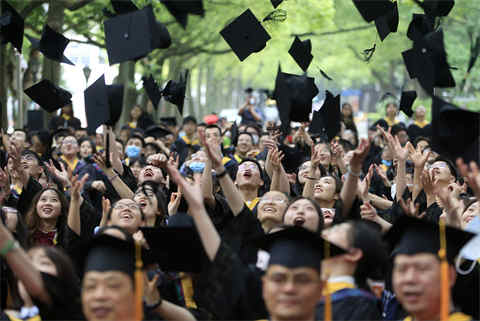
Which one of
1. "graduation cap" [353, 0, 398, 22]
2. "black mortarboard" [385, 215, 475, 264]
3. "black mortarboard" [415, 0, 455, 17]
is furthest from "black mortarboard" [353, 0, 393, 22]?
"black mortarboard" [385, 215, 475, 264]

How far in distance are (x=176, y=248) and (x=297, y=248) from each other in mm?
897

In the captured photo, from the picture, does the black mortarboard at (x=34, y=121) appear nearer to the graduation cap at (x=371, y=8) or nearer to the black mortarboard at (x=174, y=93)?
the black mortarboard at (x=174, y=93)

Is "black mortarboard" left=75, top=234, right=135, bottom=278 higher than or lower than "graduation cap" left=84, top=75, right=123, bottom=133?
lower

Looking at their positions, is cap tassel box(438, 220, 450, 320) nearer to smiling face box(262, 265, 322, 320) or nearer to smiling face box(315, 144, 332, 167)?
smiling face box(262, 265, 322, 320)

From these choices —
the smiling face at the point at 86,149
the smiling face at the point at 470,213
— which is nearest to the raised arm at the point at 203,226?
the smiling face at the point at 470,213

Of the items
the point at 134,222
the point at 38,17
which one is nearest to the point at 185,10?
the point at 134,222

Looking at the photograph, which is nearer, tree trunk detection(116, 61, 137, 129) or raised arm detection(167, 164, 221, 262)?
raised arm detection(167, 164, 221, 262)

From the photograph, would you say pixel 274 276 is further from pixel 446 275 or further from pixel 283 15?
pixel 283 15

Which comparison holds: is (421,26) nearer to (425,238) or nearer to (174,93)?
(425,238)

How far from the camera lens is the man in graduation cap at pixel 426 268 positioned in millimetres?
3445

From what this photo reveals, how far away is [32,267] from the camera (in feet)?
12.4

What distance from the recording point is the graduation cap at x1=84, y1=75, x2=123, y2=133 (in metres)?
6.18

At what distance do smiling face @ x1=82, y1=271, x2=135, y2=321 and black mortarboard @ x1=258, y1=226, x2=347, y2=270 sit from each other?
0.73m

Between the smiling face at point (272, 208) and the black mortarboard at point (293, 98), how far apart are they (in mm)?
2134
